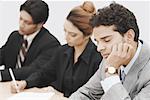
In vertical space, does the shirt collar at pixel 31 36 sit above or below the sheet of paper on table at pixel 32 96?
above

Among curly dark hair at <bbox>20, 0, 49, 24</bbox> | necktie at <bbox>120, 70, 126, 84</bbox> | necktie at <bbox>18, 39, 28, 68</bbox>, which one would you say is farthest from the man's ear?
necktie at <bbox>18, 39, 28, 68</bbox>

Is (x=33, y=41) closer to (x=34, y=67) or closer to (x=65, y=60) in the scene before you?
(x=34, y=67)

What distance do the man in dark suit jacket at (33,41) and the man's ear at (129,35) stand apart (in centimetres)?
107

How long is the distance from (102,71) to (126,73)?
271 millimetres

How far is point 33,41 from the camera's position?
2.99 m

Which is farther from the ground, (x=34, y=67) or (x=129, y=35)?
(x=129, y=35)

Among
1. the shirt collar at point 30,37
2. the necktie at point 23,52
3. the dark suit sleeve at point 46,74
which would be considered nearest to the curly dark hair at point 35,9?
the shirt collar at point 30,37

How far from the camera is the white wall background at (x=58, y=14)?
12.0ft

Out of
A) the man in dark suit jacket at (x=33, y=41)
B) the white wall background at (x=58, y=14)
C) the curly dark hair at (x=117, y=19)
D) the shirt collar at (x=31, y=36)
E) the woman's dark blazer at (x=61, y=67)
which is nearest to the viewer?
the curly dark hair at (x=117, y=19)

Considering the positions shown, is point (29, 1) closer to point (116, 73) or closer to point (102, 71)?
point (102, 71)

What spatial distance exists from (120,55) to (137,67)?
104 millimetres

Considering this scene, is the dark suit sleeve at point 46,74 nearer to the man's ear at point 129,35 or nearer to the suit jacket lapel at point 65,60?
the suit jacket lapel at point 65,60

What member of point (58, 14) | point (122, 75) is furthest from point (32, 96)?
point (58, 14)

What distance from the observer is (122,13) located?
1879mm
